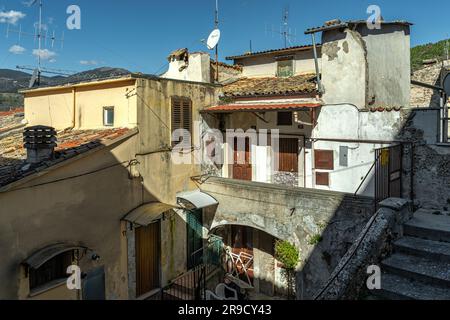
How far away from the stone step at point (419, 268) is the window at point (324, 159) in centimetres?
744

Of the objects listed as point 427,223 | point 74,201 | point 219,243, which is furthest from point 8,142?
point 427,223

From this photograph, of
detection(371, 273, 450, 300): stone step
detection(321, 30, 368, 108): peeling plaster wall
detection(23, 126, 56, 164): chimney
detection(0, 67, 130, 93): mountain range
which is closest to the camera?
detection(371, 273, 450, 300): stone step

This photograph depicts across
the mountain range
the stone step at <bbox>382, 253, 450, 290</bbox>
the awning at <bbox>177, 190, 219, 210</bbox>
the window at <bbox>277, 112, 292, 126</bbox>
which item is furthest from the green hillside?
the stone step at <bbox>382, 253, 450, 290</bbox>

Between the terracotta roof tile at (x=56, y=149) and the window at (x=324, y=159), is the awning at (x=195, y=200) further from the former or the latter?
the window at (x=324, y=159)

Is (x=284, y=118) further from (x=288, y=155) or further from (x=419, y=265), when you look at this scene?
(x=419, y=265)

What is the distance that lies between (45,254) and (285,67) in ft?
46.8

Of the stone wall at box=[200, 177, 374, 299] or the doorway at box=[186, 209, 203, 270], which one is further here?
the doorway at box=[186, 209, 203, 270]

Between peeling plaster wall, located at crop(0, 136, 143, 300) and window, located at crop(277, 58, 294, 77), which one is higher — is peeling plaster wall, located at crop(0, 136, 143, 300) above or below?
below

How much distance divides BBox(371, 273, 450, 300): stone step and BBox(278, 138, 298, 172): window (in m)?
9.58

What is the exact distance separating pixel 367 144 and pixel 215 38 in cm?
917

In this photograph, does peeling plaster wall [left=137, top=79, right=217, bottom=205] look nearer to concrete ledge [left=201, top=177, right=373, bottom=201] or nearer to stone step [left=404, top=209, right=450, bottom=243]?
concrete ledge [left=201, top=177, right=373, bottom=201]

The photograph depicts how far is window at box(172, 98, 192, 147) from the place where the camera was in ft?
41.0

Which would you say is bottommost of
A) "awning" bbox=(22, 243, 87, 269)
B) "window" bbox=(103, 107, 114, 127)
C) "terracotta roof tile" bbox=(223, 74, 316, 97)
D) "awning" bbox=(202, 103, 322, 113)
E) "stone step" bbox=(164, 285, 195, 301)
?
"stone step" bbox=(164, 285, 195, 301)

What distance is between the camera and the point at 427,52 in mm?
29734
